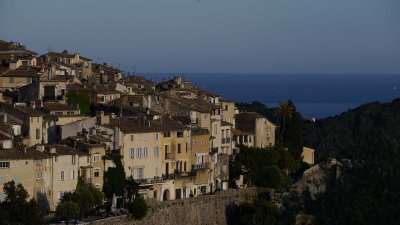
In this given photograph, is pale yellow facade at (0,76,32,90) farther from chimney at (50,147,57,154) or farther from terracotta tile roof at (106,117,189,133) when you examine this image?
chimney at (50,147,57,154)

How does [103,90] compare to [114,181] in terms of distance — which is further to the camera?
[103,90]

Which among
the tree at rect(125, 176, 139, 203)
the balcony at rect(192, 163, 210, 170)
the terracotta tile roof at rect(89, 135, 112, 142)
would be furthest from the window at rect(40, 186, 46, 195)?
the balcony at rect(192, 163, 210, 170)

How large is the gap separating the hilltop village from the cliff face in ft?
3.65

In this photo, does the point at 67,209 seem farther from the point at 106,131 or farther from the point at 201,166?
the point at 201,166

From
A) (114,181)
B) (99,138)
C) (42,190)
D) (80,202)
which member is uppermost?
(99,138)

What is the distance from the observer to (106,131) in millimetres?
46656

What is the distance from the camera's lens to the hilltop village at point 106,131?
4312 centimetres

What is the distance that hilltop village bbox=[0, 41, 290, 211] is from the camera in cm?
4312

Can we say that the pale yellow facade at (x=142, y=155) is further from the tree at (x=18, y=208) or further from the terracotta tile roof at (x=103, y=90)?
the tree at (x=18, y=208)

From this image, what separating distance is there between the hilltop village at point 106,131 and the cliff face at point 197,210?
1.11 m

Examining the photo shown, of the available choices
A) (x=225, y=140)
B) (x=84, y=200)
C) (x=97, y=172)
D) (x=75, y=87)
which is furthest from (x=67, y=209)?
(x=225, y=140)

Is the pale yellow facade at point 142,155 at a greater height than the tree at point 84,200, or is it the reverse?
the pale yellow facade at point 142,155

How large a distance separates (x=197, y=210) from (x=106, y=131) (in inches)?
175

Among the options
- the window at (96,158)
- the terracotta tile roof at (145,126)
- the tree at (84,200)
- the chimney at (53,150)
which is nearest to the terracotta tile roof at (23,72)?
the terracotta tile roof at (145,126)
